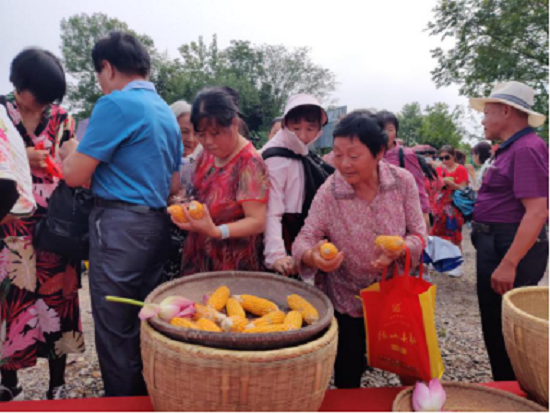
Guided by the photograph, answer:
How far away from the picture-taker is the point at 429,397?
1.40m

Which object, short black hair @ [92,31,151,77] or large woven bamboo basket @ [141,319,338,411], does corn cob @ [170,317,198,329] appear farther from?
short black hair @ [92,31,151,77]

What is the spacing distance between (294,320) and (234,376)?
41 cm

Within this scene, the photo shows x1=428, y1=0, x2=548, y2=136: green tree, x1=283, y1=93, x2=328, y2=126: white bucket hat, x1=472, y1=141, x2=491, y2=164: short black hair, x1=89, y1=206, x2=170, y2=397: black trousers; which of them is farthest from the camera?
x1=428, y1=0, x2=548, y2=136: green tree

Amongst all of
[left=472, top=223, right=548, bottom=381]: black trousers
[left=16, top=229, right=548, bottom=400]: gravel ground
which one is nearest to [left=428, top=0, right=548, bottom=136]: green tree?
[left=16, top=229, right=548, bottom=400]: gravel ground

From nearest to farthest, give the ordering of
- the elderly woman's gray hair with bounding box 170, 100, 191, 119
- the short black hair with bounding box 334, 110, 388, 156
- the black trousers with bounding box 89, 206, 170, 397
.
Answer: the short black hair with bounding box 334, 110, 388, 156 < the black trousers with bounding box 89, 206, 170, 397 < the elderly woman's gray hair with bounding box 170, 100, 191, 119

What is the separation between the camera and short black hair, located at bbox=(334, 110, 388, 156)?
1789mm

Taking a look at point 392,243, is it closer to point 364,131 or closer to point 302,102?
point 364,131

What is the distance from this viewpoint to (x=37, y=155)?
7.72ft

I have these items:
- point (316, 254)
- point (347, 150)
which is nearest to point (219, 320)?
point (316, 254)

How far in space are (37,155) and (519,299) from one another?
104 inches

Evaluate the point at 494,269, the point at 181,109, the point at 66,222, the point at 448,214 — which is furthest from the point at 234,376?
the point at 448,214

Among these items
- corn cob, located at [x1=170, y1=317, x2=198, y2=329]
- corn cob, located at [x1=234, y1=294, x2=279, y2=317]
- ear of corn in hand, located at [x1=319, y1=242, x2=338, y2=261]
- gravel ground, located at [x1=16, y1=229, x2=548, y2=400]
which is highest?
ear of corn in hand, located at [x1=319, y1=242, x2=338, y2=261]

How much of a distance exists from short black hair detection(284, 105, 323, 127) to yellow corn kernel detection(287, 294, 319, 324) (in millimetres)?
1176

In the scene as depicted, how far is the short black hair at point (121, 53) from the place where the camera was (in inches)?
83.1
